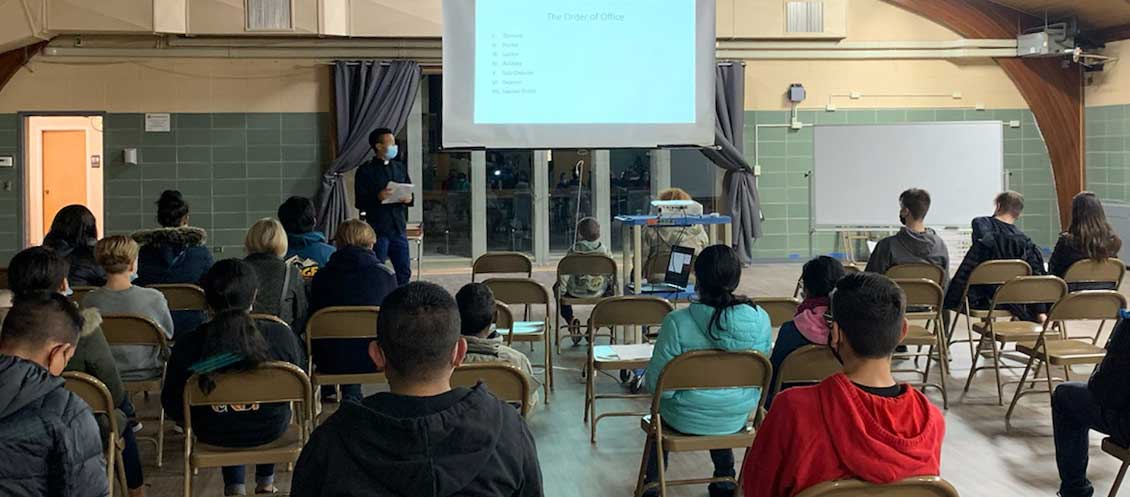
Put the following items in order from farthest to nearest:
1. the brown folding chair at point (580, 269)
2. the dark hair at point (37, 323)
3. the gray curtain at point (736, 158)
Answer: the gray curtain at point (736, 158) < the brown folding chair at point (580, 269) < the dark hair at point (37, 323)

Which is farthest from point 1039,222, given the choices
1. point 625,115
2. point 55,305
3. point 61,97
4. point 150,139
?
point 55,305

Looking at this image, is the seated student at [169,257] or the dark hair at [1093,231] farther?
the dark hair at [1093,231]

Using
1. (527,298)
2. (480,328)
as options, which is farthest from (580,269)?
(480,328)

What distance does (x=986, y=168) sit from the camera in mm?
10617

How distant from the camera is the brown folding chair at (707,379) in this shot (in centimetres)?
349

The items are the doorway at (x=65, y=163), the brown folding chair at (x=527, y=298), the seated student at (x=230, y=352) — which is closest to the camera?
the seated student at (x=230, y=352)

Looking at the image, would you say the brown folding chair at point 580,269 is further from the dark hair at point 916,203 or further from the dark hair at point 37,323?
the dark hair at point 37,323

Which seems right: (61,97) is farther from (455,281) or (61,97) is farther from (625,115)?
(625,115)

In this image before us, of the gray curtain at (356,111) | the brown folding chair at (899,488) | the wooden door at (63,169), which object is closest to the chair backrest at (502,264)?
the gray curtain at (356,111)

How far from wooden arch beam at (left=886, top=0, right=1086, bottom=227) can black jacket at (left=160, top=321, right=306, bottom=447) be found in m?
10.6

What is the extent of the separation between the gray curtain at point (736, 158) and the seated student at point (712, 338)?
26.6ft

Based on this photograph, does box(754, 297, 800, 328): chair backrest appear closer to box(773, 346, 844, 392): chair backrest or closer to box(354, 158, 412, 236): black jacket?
box(773, 346, 844, 392): chair backrest

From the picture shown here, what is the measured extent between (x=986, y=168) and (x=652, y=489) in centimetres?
791

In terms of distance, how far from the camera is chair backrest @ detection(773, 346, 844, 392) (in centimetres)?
369
